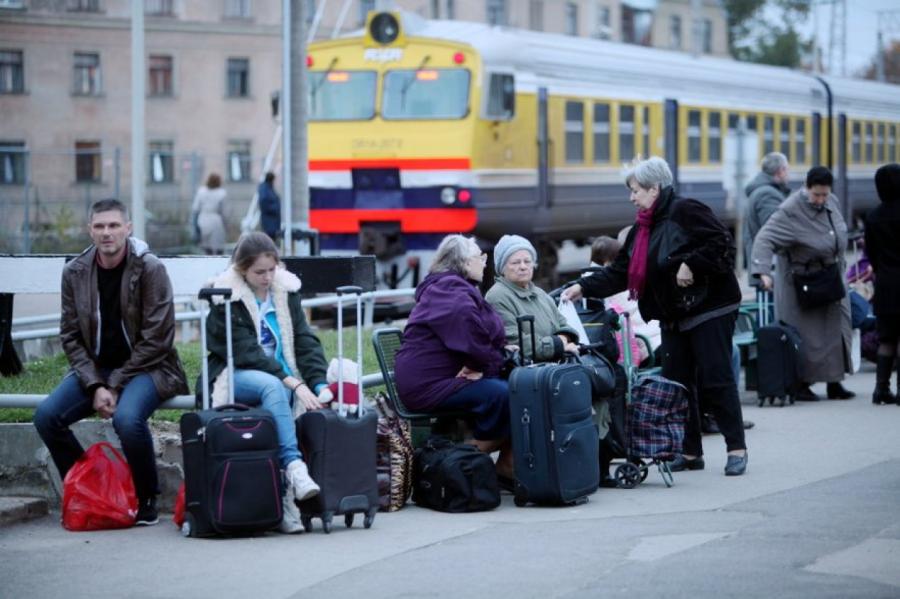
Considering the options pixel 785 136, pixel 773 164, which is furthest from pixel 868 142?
pixel 773 164

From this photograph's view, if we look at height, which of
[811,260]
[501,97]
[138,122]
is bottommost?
[811,260]

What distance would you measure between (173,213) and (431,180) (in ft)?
55.4

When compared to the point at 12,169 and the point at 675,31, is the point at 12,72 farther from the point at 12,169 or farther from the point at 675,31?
the point at 675,31

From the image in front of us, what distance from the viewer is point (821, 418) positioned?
13516mm

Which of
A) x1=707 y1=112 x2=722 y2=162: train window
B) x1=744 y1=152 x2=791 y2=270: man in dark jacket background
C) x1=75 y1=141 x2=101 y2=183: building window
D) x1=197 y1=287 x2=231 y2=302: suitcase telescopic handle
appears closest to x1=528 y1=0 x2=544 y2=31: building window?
x1=75 y1=141 x2=101 y2=183: building window

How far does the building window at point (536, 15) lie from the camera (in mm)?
66562

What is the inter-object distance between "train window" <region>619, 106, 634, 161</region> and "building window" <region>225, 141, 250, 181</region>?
28.4 m

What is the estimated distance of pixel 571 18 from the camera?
229 ft

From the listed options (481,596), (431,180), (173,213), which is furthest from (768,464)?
(173,213)

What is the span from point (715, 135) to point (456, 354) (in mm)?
19743

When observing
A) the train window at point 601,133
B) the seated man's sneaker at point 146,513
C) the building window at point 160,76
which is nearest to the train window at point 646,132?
the train window at point 601,133

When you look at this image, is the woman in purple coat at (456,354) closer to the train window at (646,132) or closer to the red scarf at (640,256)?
the red scarf at (640,256)

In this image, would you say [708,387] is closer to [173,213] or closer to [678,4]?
[173,213]

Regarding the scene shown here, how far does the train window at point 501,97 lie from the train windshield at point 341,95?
5.27 feet
